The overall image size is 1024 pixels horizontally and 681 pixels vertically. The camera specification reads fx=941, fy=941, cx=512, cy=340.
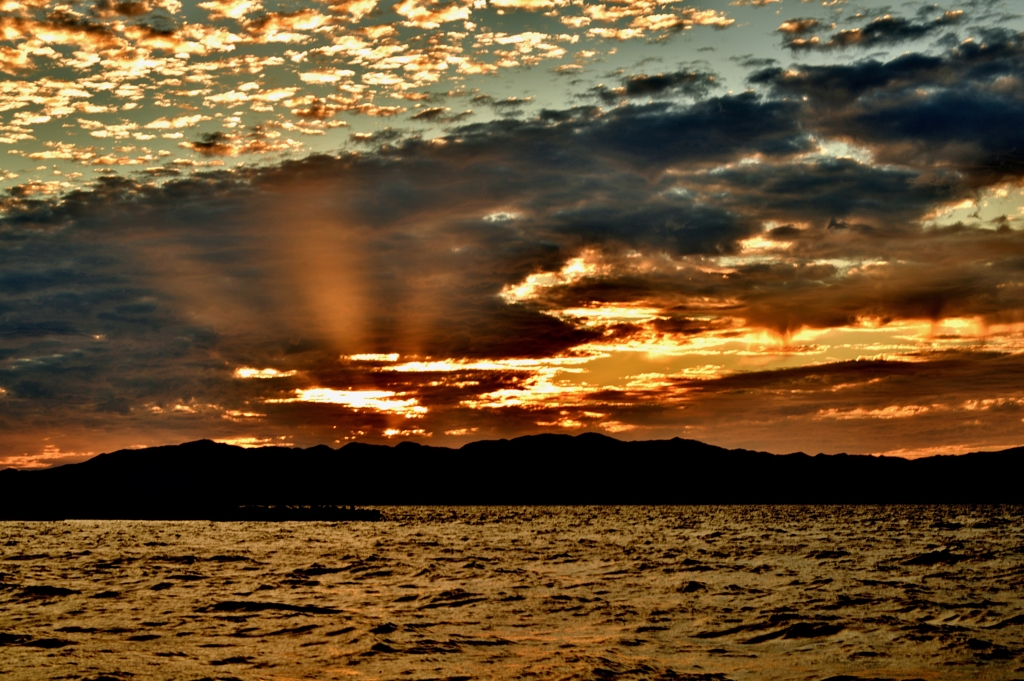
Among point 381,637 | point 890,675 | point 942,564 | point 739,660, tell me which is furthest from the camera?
point 942,564

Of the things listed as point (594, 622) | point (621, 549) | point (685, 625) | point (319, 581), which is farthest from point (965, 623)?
point (621, 549)

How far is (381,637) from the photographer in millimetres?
25875

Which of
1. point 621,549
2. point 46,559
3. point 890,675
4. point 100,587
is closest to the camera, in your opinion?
point 890,675

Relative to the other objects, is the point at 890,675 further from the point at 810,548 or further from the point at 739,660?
the point at 810,548

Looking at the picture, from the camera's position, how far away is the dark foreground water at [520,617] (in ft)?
71.8

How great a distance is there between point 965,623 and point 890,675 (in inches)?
351

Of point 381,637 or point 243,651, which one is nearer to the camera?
point 243,651

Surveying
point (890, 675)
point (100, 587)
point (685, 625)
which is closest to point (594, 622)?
point (685, 625)

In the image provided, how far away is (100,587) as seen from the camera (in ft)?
130

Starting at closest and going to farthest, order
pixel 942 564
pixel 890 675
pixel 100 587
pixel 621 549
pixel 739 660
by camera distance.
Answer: pixel 890 675 → pixel 739 660 → pixel 100 587 → pixel 942 564 → pixel 621 549

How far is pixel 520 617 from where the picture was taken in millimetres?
29844

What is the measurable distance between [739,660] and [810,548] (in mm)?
45163

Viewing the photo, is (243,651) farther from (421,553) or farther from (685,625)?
(421,553)

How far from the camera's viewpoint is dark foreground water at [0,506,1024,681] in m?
21.9
